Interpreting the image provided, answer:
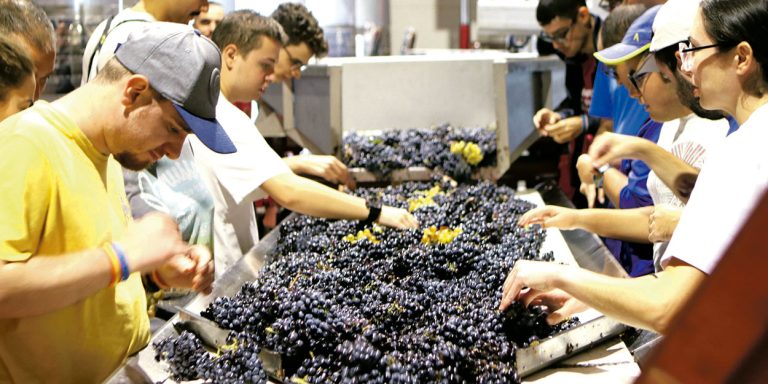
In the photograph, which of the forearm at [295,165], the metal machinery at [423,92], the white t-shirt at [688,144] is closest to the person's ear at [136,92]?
the white t-shirt at [688,144]

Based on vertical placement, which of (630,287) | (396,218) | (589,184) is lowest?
(589,184)

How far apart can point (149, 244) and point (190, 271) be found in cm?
32

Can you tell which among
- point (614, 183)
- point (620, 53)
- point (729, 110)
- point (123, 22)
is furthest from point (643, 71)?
point (123, 22)

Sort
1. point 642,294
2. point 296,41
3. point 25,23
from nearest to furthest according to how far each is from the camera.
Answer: point 642,294
point 25,23
point 296,41

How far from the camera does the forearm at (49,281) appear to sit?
1.40m

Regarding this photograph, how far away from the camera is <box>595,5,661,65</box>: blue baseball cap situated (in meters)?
2.62

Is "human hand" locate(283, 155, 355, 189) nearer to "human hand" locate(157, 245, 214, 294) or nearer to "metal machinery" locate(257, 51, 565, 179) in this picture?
"metal machinery" locate(257, 51, 565, 179)

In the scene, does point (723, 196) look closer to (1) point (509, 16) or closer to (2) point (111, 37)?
(2) point (111, 37)

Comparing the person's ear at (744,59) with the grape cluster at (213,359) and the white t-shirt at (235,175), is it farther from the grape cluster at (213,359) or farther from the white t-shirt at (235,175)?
the white t-shirt at (235,175)

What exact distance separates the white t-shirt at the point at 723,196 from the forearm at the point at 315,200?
150cm

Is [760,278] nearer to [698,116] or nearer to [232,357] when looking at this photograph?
[232,357]

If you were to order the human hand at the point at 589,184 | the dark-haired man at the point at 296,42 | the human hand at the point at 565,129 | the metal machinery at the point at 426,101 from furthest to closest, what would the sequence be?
the human hand at the point at 565,129 → the dark-haired man at the point at 296,42 → the metal machinery at the point at 426,101 → the human hand at the point at 589,184

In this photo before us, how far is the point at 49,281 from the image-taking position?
1409mm

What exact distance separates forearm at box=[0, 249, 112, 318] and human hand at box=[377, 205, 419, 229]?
1393 millimetres
